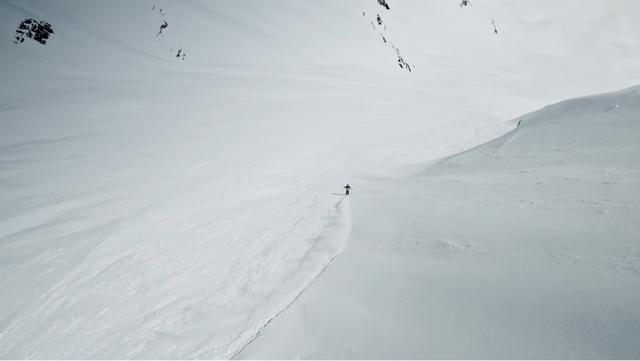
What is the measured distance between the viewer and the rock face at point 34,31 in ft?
94.6

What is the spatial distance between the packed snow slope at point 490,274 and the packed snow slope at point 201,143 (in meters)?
0.59

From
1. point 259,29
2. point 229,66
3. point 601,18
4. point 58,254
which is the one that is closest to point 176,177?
point 58,254

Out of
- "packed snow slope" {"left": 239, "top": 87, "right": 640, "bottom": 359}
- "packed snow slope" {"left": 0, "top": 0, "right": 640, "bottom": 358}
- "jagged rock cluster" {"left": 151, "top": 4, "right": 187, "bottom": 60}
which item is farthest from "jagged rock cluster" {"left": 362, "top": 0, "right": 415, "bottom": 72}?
"packed snow slope" {"left": 239, "top": 87, "right": 640, "bottom": 359}

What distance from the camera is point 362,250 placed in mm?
6438

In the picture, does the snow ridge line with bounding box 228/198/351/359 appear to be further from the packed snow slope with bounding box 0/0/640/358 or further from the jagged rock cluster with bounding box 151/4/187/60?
the jagged rock cluster with bounding box 151/4/187/60

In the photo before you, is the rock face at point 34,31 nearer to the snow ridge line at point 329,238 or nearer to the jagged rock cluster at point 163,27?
the jagged rock cluster at point 163,27

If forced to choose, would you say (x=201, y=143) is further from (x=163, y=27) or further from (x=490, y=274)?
(x=163, y=27)

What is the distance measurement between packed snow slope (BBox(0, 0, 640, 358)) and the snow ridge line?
0.05 metres

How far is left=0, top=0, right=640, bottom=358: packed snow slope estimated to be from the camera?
568 centimetres

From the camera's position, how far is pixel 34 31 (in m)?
29.4

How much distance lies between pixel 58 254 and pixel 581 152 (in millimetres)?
10614

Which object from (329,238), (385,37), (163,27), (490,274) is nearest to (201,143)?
(329,238)

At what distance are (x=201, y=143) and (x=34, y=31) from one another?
2435 centimetres

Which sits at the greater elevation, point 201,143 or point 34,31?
point 34,31
